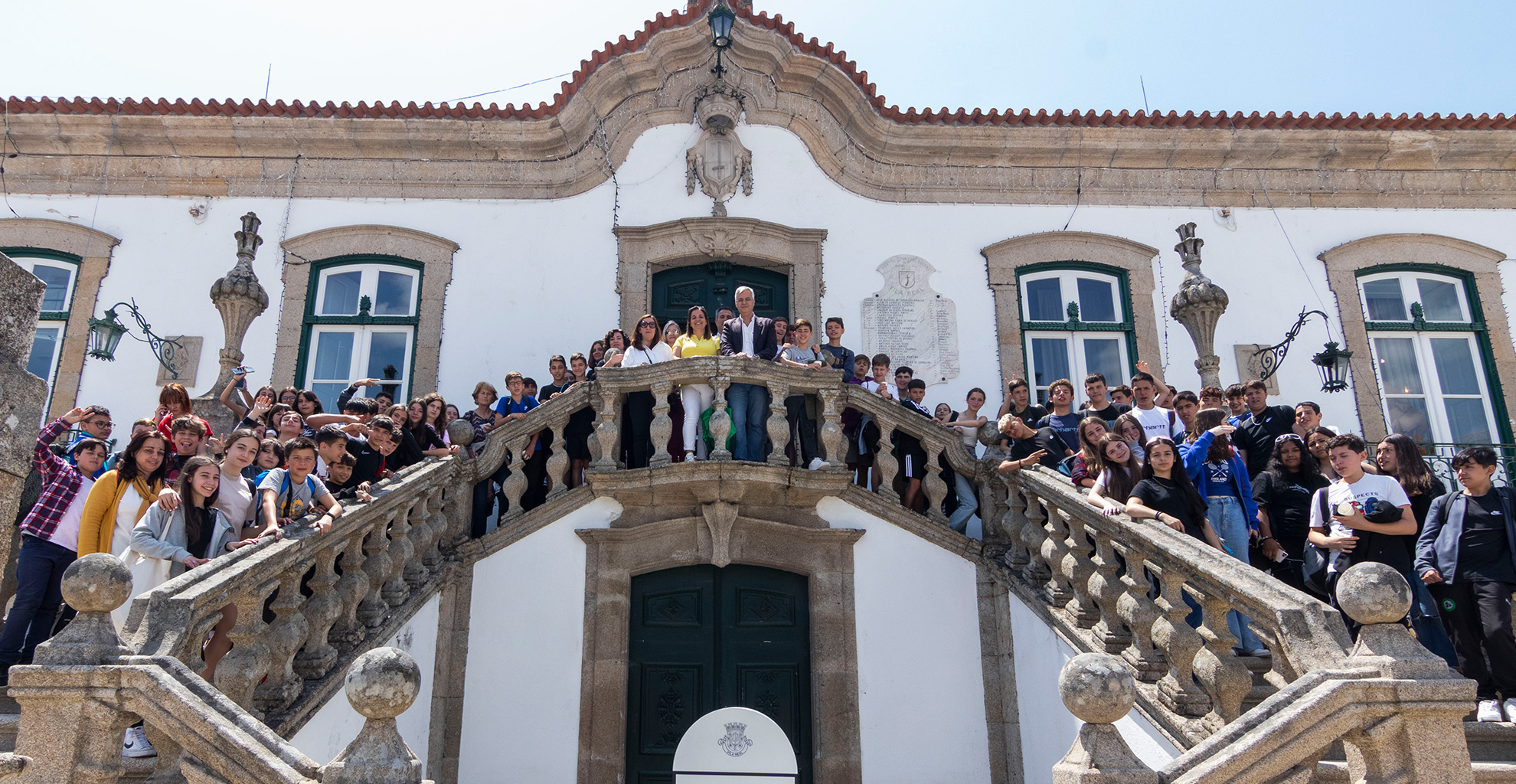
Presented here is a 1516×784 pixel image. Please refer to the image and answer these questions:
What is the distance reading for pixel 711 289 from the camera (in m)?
8.40

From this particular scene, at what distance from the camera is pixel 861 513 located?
626 cm

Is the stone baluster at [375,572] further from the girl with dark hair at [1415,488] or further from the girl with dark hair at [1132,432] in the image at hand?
the girl with dark hair at [1415,488]

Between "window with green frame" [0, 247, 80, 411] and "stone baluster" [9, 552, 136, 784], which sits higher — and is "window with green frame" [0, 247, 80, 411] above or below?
above

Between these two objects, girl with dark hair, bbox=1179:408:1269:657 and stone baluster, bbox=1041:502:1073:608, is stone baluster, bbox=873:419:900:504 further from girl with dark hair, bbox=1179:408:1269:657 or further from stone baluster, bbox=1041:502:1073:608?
girl with dark hair, bbox=1179:408:1269:657

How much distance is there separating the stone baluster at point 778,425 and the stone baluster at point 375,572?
2.23 meters

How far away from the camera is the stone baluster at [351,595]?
15.5 ft

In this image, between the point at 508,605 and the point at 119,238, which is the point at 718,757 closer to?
the point at 508,605

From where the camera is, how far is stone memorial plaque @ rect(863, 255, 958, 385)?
8.16m

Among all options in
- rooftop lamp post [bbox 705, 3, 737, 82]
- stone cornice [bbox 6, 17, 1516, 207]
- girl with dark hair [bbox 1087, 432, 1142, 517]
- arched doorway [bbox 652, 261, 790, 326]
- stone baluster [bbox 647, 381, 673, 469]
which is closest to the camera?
girl with dark hair [bbox 1087, 432, 1142, 517]

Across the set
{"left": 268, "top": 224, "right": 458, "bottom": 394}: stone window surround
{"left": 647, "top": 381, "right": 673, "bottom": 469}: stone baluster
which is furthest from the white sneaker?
{"left": 268, "top": 224, "right": 458, "bottom": 394}: stone window surround

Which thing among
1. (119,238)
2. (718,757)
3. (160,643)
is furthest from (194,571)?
(119,238)

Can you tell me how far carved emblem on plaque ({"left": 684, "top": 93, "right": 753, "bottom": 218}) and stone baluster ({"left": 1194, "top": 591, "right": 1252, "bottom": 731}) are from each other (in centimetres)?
552

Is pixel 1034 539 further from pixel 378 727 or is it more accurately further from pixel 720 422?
pixel 378 727

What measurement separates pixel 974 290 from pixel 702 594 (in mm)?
3754
